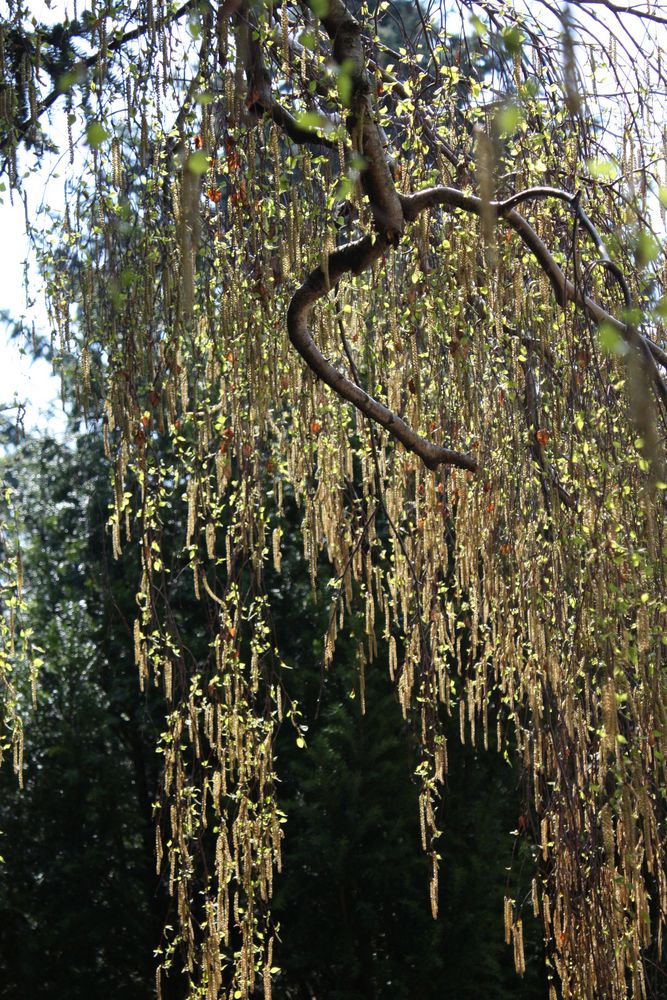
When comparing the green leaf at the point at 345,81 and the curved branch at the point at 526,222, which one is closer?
the green leaf at the point at 345,81

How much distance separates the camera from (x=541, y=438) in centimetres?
235

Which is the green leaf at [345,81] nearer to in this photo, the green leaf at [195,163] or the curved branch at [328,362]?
the curved branch at [328,362]

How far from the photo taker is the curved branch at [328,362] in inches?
86.4

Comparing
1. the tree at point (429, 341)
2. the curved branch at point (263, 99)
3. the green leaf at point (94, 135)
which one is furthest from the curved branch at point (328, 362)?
the green leaf at point (94, 135)

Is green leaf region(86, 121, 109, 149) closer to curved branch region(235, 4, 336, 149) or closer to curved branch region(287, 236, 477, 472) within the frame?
curved branch region(235, 4, 336, 149)

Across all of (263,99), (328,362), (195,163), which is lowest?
(195,163)

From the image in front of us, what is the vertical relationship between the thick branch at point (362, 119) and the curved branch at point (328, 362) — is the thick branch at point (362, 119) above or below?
above

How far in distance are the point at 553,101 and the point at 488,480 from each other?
75 cm

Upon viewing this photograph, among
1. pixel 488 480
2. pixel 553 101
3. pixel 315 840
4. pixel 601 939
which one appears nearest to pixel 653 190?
pixel 553 101

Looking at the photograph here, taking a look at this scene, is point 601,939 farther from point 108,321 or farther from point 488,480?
point 108,321

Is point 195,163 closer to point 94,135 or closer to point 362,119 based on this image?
point 94,135

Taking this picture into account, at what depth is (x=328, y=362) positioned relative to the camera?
2.32 metres

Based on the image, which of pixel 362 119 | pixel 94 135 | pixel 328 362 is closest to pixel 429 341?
pixel 328 362

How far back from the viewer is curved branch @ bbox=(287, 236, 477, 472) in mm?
2195
